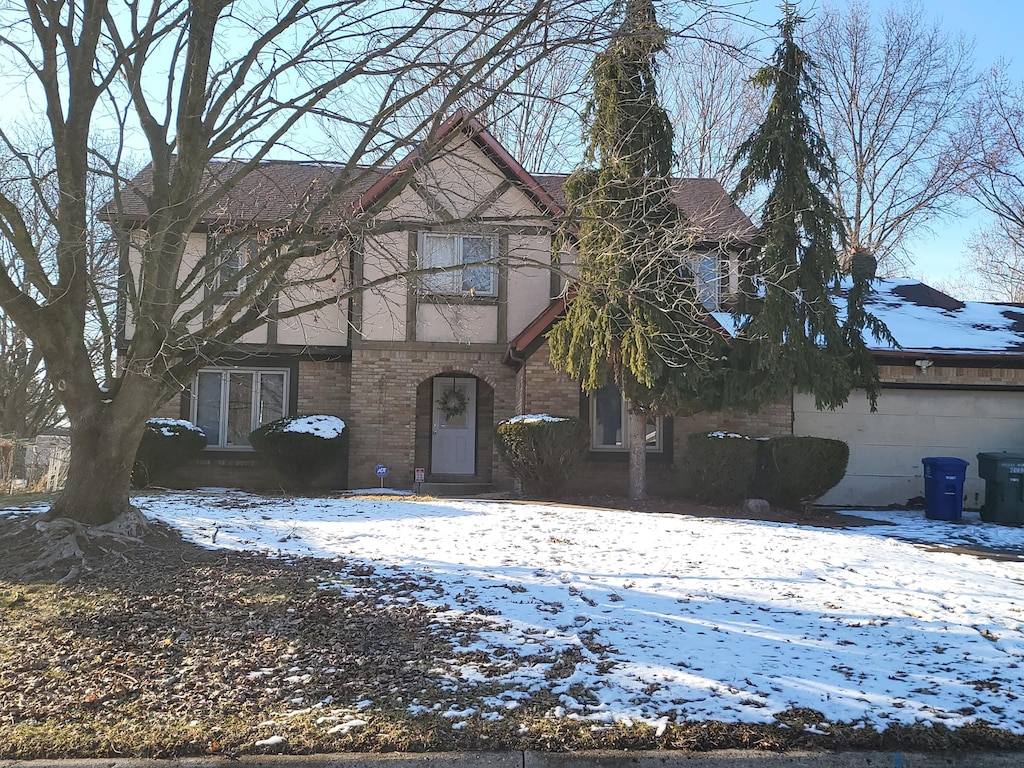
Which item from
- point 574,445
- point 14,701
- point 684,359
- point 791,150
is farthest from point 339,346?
point 14,701

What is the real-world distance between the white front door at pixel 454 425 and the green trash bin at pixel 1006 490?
9.02 metres

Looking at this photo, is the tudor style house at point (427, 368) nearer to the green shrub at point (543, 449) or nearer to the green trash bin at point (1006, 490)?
the green shrub at point (543, 449)

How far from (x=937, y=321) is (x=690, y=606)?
1264 centimetres

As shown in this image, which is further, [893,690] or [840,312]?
[840,312]

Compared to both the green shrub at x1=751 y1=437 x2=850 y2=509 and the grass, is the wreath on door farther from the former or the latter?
the grass

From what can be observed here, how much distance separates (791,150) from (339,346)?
885 cm

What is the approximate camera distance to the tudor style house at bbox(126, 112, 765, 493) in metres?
14.1

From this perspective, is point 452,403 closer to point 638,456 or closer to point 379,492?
point 379,492

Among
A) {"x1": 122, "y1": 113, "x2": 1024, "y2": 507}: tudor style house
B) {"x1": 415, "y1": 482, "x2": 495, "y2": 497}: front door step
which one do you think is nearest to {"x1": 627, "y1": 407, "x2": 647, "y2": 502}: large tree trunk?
{"x1": 122, "y1": 113, "x2": 1024, "y2": 507}: tudor style house

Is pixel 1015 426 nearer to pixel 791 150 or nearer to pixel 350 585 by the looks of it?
pixel 791 150

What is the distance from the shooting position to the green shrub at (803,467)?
12.1m

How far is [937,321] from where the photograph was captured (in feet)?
52.4

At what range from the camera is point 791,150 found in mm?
11961

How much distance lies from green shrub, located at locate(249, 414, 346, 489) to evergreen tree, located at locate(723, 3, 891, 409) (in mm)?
6963
